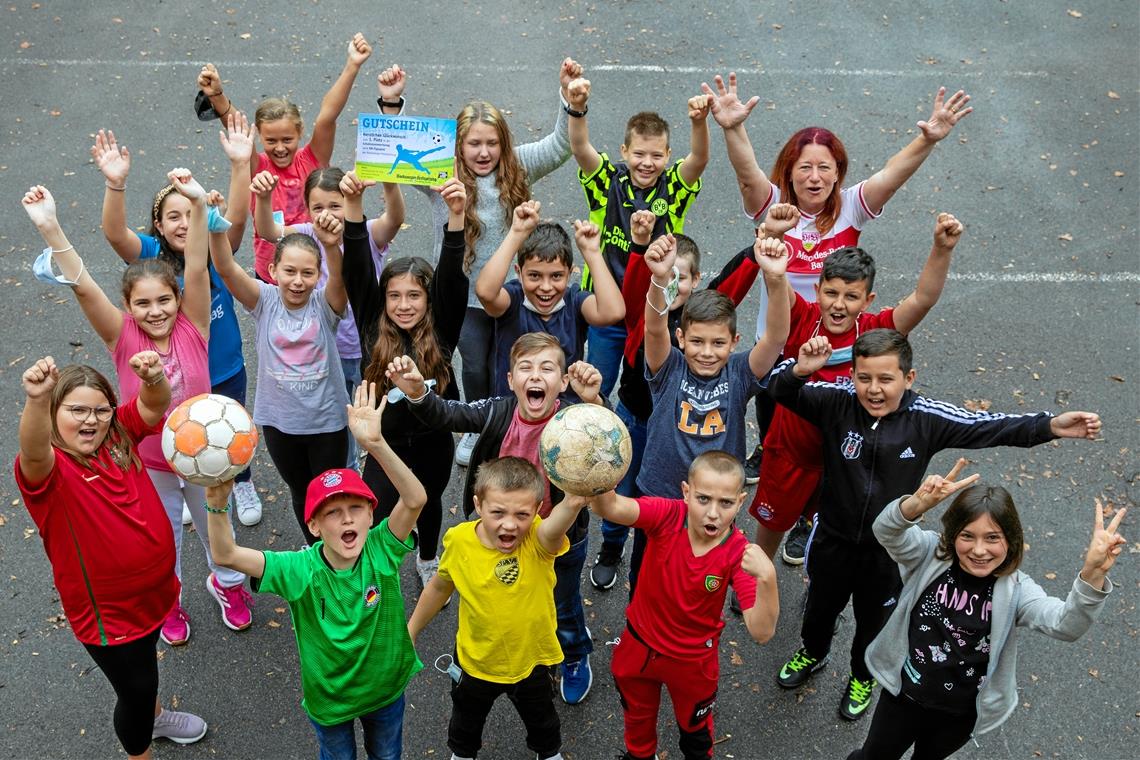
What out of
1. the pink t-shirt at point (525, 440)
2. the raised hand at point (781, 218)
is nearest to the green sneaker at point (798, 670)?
the pink t-shirt at point (525, 440)

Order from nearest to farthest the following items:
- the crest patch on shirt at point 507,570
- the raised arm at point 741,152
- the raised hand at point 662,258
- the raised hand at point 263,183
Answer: the crest patch on shirt at point 507,570 → the raised hand at point 662,258 → the raised hand at point 263,183 → the raised arm at point 741,152

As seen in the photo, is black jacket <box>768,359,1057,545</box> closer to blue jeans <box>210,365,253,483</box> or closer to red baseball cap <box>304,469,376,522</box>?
red baseball cap <box>304,469,376,522</box>

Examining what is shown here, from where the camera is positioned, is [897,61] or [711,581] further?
[897,61]

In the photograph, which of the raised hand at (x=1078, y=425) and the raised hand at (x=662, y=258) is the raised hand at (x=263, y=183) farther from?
the raised hand at (x=1078, y=425)

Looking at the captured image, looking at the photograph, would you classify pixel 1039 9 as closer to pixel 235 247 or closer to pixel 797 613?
pixel 797 613

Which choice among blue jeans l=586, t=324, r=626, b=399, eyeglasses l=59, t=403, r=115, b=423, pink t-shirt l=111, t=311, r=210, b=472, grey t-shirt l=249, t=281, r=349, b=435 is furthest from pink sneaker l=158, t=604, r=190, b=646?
blue jeans l=586, t=324, r=626, b=399

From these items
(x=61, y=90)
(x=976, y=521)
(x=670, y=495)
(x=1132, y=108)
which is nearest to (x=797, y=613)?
(x=670, y=495)

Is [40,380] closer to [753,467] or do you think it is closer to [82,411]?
[82,411]

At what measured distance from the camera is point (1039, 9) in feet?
42.1

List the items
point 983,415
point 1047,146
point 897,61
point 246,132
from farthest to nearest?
point 897,61, point 1047,146, point 246,132, point 983,415

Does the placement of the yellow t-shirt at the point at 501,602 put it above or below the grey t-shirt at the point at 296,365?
below

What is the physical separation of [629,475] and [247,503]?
2399mm

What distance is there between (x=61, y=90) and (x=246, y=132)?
672 centimetres

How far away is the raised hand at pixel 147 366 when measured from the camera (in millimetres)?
4305
